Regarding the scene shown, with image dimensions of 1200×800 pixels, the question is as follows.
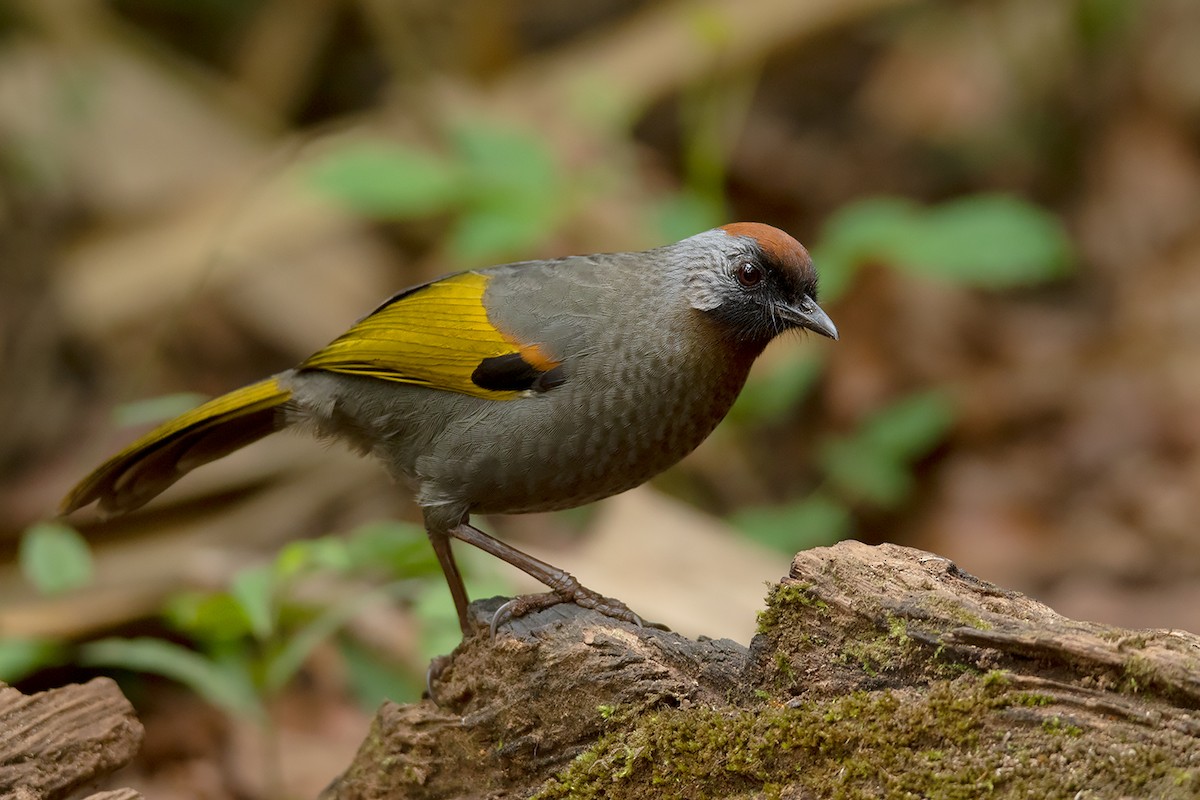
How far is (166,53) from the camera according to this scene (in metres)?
11.3

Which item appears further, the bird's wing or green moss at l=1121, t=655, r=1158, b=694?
the bird's wing

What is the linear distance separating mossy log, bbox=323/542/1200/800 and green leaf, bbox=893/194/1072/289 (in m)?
3.60

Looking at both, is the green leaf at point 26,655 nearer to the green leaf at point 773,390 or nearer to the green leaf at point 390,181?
the green leaf at point 390,181

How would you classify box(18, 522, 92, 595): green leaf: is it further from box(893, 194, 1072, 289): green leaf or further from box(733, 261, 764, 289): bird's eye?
box(893, 194, 1072, 289): green leaf

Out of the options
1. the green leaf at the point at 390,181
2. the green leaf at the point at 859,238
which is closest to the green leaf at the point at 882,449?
the green leaf at the point at 859,238

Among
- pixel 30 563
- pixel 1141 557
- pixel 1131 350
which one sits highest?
pixel 1131 350

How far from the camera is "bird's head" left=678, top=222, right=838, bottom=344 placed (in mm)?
4102

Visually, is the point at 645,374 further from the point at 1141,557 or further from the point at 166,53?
the point at 166,53

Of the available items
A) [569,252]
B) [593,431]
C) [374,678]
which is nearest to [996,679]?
[593,431]

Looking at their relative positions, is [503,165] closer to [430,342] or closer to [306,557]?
[430,342]

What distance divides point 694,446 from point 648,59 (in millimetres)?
6183

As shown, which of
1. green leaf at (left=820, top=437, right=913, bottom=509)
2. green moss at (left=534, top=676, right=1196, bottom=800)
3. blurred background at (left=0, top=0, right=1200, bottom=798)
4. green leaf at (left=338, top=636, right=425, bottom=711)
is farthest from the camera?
green leaf at (left=820, top=437, right=913, bottom=509)

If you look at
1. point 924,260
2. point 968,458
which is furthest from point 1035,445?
point 924,260

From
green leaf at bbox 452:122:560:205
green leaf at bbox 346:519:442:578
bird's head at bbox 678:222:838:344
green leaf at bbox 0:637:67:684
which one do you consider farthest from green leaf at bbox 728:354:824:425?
green leaf at bbox 0:637:67:684
